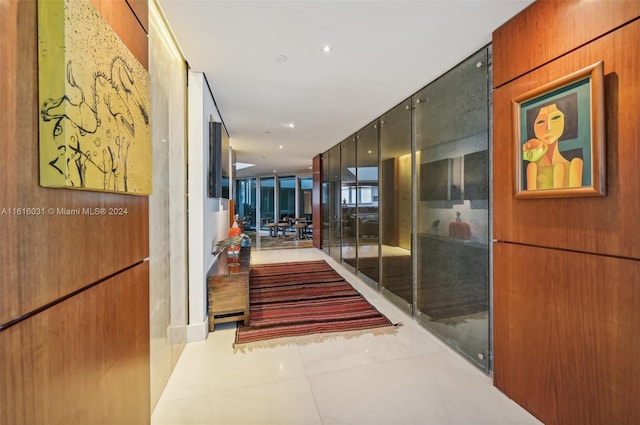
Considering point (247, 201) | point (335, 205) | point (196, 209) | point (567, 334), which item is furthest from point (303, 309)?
point (247, 201)

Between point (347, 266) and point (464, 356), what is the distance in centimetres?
338

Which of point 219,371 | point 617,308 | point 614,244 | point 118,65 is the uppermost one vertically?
point 118,65

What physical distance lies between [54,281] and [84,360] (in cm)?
36

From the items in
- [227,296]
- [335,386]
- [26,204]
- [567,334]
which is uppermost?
[26,204]

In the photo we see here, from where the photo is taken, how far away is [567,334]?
1.57 meters

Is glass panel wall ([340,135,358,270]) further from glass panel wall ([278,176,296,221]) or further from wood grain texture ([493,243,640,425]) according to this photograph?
glass panel wall ([278,176,296,221])

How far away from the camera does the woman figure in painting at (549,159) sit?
1.50m

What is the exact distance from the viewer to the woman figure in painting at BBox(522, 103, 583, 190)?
1.50 metres

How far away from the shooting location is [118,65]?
115 cm

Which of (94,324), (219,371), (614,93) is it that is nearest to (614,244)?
(614,93)

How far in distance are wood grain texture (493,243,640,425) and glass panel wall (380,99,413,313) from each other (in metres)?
1.43

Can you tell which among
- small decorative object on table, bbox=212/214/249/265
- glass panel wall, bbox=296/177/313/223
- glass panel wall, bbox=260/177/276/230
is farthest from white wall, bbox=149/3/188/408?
glass panel wall, bbox=260/177/276/230

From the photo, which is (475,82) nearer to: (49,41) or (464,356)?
(464,356)

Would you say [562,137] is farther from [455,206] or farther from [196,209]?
[196,209]
